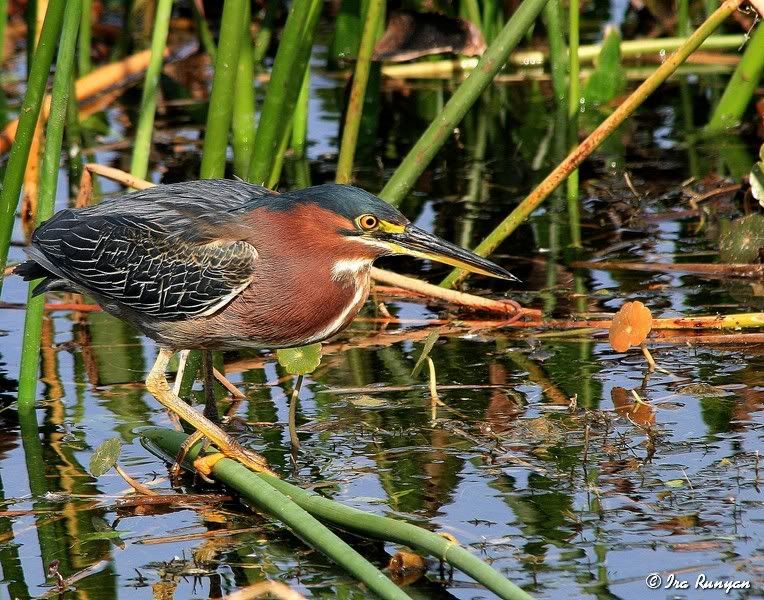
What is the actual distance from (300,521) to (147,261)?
1969mm

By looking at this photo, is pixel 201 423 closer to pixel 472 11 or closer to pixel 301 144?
pixel 301 144

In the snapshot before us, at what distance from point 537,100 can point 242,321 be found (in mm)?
6798

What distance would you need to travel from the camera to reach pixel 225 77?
5.80 m

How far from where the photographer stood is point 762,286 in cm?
693

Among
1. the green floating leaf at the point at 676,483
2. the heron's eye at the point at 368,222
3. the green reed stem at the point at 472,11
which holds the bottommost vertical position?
the green floating leaf at the point at 676,483

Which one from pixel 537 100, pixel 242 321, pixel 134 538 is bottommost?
pixel 134 538

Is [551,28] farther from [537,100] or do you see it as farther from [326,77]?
[326,77]

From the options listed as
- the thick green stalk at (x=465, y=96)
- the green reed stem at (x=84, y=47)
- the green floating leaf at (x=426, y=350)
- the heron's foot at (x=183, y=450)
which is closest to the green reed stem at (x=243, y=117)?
the thick green stalk at (x=465, y=96)

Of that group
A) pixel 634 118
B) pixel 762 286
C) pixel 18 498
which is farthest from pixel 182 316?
pixel 634 118

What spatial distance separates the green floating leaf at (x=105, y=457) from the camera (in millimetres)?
4758

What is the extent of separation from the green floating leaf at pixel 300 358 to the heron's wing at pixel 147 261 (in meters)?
0.42

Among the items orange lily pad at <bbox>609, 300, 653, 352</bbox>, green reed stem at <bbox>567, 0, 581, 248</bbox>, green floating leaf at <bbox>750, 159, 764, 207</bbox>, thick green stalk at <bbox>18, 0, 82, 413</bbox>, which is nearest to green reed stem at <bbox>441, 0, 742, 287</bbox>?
orange lily pad at <bbox>609, 300, 653, 352</bbox>

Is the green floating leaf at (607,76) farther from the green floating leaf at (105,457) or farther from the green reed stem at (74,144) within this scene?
the green floating leaf at (105,457)

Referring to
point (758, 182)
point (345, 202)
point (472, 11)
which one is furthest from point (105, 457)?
point (472, 11)
